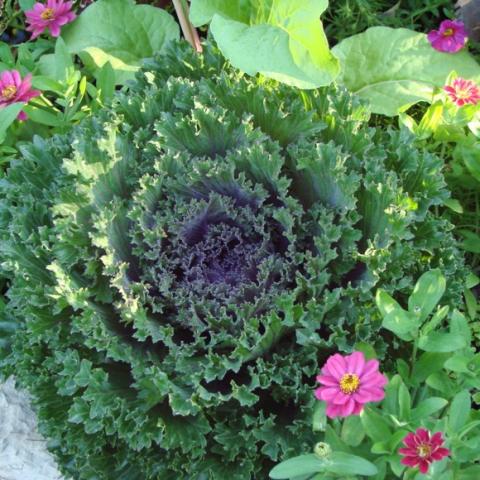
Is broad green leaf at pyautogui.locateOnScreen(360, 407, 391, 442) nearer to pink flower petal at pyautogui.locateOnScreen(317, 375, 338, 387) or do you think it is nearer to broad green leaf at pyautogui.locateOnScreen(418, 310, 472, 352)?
pink flower petal at pyautogui.locateOnScreen(317, 375, 338, 387)

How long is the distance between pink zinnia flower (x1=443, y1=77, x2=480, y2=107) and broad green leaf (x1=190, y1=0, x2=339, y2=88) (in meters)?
0.47

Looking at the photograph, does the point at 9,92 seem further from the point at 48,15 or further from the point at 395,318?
the point at 395,318

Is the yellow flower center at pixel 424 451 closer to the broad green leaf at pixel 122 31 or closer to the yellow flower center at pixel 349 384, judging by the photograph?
the yellow flower center at pixel 349 384

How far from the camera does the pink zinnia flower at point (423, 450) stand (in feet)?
4.71

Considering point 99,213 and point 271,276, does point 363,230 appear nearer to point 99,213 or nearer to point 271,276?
point 271,276

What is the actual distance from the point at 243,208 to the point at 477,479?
88 centimetres

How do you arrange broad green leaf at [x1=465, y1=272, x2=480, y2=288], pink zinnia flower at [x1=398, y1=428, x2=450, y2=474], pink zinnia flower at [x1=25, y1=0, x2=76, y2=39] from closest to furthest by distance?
pink zinnia flower at [x1=398, y1=428, x2=450, y2=474], broad green leaf at [x1=465, y1=272, x2=480, y2=288], pink zinnia flower at [x1=25, y1=0, x2=76, y2=39]

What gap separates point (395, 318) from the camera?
1687 mm

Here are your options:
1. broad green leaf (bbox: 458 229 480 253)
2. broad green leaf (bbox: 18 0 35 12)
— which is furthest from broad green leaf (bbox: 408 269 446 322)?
broad green leaf (bbox: 18 0 35 12)

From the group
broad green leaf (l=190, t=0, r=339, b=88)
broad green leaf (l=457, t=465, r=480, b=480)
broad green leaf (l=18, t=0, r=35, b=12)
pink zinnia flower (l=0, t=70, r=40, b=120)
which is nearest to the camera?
broad green leaf (l=457, t=465, r=480, b=480)

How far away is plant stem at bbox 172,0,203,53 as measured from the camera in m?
2.71

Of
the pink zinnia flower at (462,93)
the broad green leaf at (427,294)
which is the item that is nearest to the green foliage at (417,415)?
the broad green leaf at (427,294)

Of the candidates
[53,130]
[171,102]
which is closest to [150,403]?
[171,102]

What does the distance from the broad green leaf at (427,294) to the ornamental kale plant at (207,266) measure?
0.15 meters
